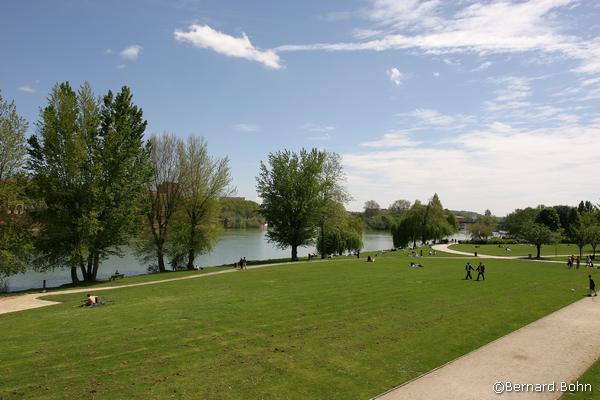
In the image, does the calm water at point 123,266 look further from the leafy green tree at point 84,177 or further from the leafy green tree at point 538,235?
the leafy green tree at point 538,235

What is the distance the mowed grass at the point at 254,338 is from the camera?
1130 centimetres

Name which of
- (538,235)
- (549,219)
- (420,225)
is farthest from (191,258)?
(549,219)

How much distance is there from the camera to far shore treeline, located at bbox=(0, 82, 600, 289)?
3234 cm

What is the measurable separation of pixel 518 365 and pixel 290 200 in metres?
44.3

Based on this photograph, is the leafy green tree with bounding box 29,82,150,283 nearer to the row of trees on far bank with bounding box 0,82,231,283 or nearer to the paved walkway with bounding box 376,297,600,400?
the row of trees on far bank with bounding box 0,82,231,283

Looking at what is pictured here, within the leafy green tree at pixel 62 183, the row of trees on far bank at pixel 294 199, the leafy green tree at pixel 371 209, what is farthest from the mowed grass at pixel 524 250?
the leafy green tree at pixel 371 209

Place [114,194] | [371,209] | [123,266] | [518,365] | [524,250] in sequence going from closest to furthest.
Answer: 1. [518,365]
2. [114,194]
3. [123,266]
4. [524,250]
5. [371,209]

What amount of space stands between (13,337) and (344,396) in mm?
12842

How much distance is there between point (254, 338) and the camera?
15.5m

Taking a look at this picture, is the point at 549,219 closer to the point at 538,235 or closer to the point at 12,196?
the point at 538,235

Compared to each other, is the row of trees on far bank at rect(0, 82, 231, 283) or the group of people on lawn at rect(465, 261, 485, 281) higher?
the row of trees on far bank at rect(0, 82, 231, 283)

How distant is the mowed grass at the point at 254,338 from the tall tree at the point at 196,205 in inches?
744

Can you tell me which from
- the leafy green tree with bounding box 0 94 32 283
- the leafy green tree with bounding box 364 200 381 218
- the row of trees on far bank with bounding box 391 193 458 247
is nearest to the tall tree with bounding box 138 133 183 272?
the leafy green tree with bounding box 0 94 32 283

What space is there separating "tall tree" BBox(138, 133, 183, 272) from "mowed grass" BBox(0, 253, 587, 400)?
1852 centimetres
